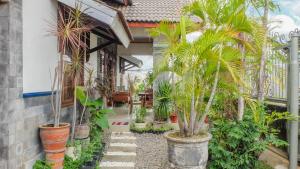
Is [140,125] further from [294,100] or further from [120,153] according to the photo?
[294,100]

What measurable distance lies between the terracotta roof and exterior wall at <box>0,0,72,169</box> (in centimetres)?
553

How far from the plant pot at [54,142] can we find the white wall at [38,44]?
684 mm

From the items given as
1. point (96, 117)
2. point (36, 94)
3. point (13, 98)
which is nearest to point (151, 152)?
point (96, 117)

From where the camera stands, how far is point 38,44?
4.31 metres

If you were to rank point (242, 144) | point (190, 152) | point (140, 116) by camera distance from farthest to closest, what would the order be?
1. point (140, 116)
2. point (242, 144)
3. point (190, 152)

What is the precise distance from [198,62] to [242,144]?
5.48 feet

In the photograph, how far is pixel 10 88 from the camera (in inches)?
134

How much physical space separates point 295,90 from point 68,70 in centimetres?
432

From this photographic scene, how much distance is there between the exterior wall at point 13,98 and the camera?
334cm

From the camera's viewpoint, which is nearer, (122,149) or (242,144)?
(242,144)

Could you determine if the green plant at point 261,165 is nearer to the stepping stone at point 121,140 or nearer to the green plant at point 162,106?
the stepping stone at point 121,140

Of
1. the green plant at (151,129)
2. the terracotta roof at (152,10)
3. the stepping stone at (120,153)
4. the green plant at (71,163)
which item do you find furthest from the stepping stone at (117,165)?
the terracotta roof at (152,10)

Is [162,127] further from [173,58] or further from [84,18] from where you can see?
[84,18]

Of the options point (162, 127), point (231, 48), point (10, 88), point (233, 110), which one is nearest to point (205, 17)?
point (231, 48)
